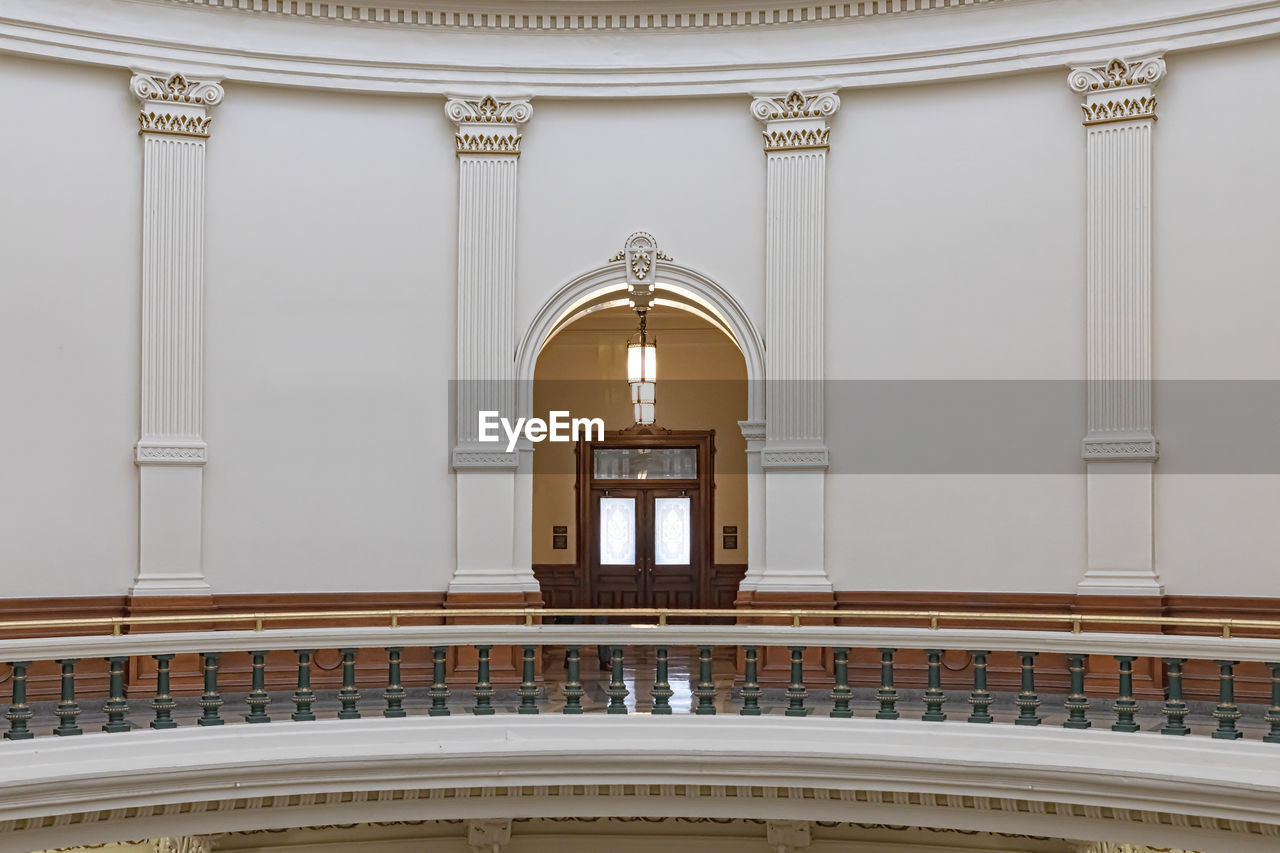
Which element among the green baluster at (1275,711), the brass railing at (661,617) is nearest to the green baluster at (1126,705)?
the brass railing at (661,617)

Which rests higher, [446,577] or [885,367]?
[885,367]

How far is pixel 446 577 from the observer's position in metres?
11.8

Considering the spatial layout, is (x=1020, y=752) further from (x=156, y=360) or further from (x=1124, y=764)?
(x=156, y=360)

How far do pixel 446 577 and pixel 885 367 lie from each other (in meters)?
4.47

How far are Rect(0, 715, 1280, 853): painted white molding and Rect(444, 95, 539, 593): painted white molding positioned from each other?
3.86m

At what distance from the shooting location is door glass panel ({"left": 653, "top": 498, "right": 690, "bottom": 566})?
17734 millimetres

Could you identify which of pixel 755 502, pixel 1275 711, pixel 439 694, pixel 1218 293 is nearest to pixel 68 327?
pixel 439 694

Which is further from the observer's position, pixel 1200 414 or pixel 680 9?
pixel 680 9

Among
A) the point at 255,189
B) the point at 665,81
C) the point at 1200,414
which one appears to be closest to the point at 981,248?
the point at 1200,414

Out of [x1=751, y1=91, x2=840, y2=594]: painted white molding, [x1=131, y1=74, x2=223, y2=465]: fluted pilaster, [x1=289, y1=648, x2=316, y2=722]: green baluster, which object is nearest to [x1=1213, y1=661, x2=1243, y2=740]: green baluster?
[x1=751, y1=91, x2=840, y2=594]: painted white molding

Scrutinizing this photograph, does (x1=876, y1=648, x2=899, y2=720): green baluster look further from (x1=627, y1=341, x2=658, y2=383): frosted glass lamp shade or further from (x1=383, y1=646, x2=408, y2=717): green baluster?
(x1=627, y1=341, x2=658, y2=383): frosted glass lamp shade

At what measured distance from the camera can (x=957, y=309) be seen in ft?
37.8

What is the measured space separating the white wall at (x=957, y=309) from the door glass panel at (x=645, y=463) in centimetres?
632

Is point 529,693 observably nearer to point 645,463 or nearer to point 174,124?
point 174,124
